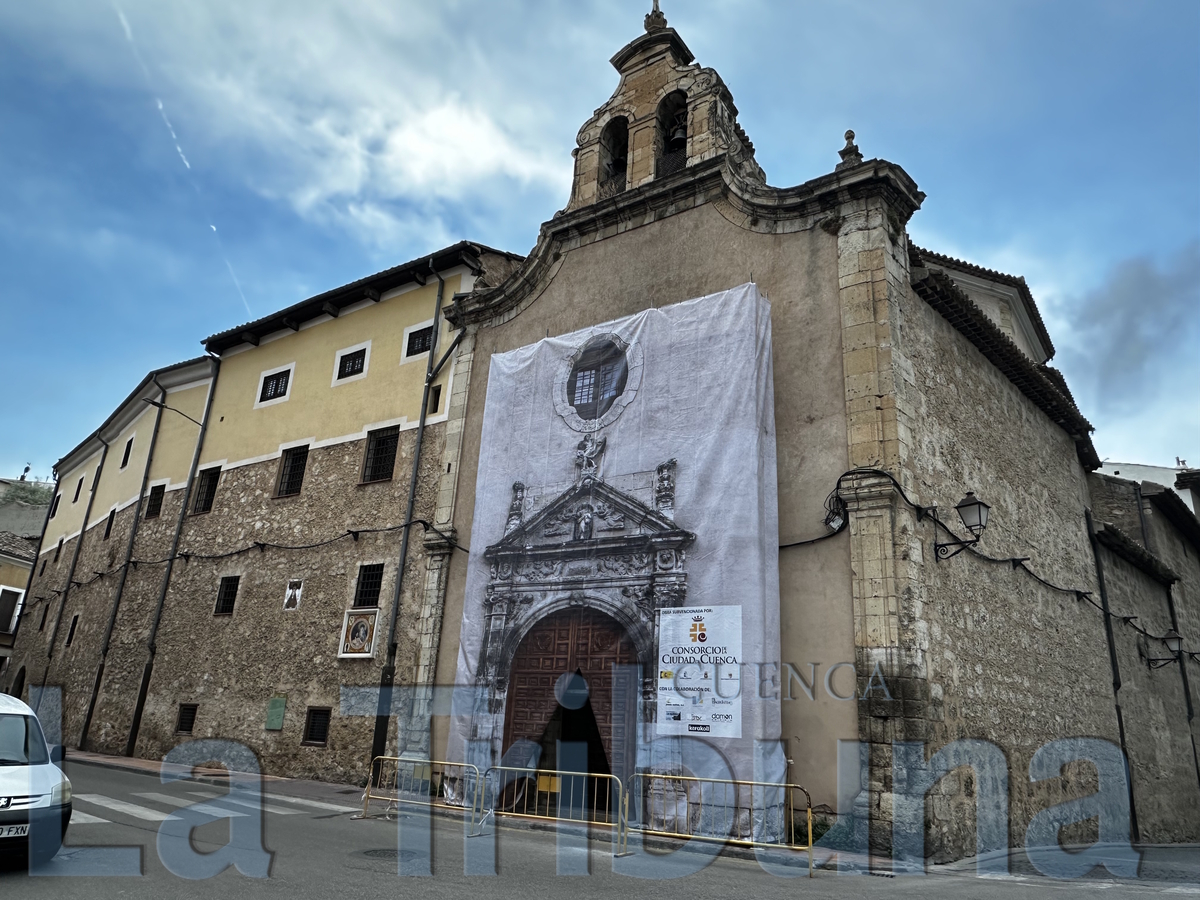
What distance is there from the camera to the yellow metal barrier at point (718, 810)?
9109 millimetres

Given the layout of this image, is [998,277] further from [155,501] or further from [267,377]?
[155,501]

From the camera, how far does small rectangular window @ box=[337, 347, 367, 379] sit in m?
17.8

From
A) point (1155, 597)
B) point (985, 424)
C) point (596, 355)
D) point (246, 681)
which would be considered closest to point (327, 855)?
point (596, 355)

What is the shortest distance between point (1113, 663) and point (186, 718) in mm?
18746

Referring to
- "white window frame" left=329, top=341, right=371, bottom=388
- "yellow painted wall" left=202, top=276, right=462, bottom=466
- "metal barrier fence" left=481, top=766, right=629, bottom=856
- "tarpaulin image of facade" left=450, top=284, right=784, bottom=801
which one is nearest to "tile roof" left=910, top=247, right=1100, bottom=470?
"tarpaulin image of facade" left=450, top=284, right=784, bottom=801

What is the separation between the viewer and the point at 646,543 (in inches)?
445

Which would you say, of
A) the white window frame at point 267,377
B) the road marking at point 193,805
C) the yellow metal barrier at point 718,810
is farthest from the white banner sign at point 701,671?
the white window frame at point 267,377

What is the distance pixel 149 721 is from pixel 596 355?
13.1m

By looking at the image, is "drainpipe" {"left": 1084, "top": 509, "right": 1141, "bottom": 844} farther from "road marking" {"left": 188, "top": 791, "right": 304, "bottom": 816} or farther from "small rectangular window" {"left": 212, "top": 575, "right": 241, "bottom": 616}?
"small rectangular window" {"left": 212, "top": 575, "right": 241, "bottom": 616}

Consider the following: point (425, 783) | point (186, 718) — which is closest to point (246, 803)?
point (425, 783)

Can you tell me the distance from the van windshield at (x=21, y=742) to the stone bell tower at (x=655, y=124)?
11.2 m

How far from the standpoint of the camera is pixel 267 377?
65.0 feet

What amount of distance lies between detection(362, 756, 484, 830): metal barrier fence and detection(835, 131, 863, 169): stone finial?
32.9 ft

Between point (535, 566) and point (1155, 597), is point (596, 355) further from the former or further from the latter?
point (1155, 597)
